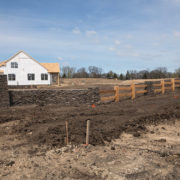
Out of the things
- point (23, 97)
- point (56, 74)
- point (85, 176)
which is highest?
point (56, 74)

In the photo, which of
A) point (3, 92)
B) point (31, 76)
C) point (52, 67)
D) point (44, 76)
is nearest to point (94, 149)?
point (3, 92)

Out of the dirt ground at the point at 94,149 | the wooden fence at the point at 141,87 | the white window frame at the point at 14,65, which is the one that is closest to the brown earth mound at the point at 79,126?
the dirt ground at the point at 94,149

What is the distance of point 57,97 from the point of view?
44.3 feet

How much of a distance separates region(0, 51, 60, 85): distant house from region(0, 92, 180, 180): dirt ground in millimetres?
27283

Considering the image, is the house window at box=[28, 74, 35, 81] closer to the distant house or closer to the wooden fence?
the distant house

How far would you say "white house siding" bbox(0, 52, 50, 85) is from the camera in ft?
112

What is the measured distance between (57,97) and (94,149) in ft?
28.2

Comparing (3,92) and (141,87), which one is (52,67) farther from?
(3,92)

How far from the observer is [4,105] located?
12.3 metres

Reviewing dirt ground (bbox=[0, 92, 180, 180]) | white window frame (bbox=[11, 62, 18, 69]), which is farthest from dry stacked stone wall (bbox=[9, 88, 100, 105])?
white window frame (bbox=[11, 62, 18, 69])

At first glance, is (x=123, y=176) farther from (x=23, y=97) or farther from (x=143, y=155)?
(x=23, y=97)

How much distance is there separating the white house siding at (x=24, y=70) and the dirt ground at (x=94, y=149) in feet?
89.4

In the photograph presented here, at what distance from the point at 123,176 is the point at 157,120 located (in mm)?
5666

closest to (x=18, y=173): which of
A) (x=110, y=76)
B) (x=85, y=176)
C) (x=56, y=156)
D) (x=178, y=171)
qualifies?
(x=56, y=156)
